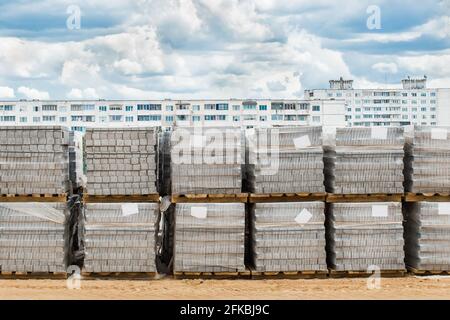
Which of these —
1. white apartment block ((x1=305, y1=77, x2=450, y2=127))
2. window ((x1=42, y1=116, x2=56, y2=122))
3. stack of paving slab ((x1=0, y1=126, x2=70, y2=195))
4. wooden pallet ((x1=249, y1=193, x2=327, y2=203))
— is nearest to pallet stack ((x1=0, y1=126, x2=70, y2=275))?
stack of paving slab ((x1=0, y1=126, x2=70, y2=195))

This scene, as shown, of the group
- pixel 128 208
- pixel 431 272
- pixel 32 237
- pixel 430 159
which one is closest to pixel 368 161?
pixel 430 159

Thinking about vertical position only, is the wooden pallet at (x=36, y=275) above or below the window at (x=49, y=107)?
below

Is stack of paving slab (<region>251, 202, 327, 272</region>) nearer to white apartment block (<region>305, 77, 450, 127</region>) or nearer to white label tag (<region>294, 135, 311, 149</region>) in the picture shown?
white label tag (<region>294, 135, 311, 149</region>)

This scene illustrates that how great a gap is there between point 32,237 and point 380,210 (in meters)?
5.69

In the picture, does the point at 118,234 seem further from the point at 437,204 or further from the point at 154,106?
the point at 154,106

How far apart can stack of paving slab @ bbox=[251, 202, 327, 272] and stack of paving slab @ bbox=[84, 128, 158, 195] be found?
1943 mm

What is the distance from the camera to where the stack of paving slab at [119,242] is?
10672 mm

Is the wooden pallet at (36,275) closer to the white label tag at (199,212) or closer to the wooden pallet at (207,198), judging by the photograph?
the wooden pallet at (207,198)

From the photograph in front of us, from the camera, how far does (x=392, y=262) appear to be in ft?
35.7

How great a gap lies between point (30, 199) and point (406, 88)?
122 metres

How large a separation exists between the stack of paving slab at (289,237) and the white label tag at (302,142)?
3.06 ft

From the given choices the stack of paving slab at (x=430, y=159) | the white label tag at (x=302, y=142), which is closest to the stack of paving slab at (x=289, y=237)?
the white label tag at (x=302, y=142)

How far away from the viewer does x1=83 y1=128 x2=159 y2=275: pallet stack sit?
10680 millimetres

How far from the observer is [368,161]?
10.9 metres
